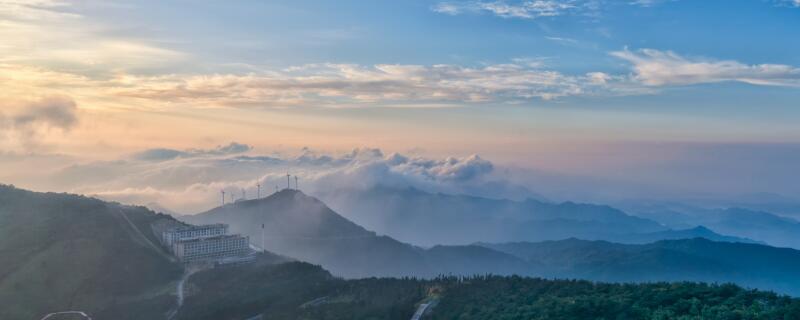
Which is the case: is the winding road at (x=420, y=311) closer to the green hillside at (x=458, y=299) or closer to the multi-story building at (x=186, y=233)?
the green hillside at (x=458, y=299)

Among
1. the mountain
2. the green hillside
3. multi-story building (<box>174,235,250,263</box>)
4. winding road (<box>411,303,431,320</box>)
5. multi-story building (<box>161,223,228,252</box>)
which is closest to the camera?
the green hillside

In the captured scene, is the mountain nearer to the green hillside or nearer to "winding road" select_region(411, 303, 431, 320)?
the green hillside

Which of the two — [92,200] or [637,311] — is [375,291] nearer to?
[637,311]

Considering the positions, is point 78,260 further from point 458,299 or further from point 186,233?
point 458,299

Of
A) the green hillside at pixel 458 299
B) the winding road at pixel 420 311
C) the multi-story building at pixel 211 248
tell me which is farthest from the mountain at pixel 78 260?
the winding road at pixel 420 311

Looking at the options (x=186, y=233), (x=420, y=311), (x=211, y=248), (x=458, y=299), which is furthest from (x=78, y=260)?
(x=458, y=299)

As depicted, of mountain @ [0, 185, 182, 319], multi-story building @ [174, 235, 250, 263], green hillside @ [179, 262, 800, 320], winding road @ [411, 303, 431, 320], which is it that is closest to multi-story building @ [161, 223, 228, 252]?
multi-story building @ [174, 235, 250, 263]
